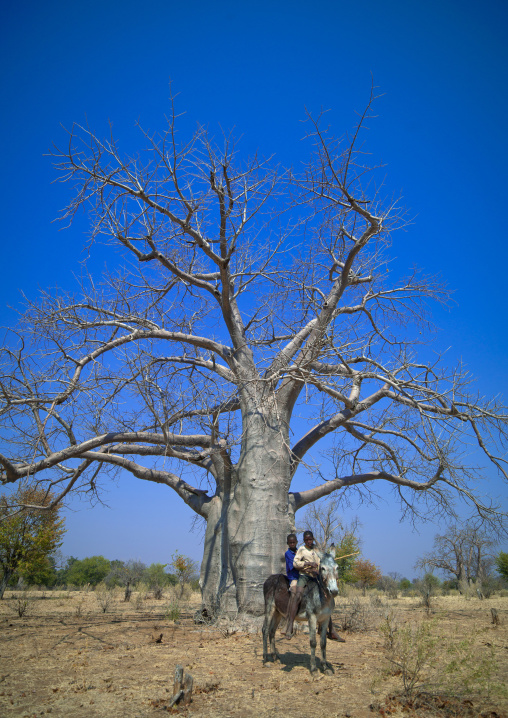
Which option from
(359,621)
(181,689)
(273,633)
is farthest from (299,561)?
(359,621)

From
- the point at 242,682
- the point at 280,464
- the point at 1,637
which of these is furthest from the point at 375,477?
the point at 1,637

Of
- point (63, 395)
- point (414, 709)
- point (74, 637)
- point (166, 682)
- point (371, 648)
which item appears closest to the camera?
point (414, 709)

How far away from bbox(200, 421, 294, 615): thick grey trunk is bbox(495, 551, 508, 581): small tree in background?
1798cm

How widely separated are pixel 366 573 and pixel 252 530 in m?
20.0

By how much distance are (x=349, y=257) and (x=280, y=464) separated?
3.28m

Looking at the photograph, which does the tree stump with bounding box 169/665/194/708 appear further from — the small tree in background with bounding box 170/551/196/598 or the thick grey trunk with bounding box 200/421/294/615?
the small tree in background with bounding box 170/551/196/598

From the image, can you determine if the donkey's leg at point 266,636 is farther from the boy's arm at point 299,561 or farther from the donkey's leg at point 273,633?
the boy's arm at point 299,561

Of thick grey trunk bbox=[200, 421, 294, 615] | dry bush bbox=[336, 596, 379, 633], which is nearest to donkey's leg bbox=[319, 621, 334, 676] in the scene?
thick grey trunk bbox=[200, 421, 294, 615]

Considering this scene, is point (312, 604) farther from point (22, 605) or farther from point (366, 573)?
point (366, 573)

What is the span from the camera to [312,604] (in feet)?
15.5

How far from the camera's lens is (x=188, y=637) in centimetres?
659

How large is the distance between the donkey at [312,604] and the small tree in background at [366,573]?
19232mm

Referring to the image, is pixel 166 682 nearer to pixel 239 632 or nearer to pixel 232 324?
pixel 239 632

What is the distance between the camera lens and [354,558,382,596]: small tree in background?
77.0 ft
